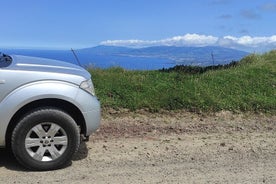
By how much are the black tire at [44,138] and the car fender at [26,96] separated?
0.14 meters

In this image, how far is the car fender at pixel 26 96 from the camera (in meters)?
5.99

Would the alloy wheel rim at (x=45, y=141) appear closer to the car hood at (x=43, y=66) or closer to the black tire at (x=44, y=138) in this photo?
the black tire at (x=44, y=138)

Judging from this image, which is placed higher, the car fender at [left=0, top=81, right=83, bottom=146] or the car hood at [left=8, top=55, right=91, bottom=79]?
the car hood at [left=8, top=55, right=91, bottom=79]

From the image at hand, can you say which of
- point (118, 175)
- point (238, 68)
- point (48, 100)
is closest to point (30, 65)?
point (48, 100)

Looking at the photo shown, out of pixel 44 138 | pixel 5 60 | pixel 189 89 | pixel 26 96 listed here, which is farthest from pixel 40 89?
pixel 189 89

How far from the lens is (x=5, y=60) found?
21.5 feet

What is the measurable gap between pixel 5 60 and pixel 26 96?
2.66 ft

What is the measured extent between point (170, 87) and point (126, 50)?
547 inches

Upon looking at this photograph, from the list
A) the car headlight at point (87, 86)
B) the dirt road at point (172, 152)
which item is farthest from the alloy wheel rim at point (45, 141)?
the car headlight at point (87, 86)

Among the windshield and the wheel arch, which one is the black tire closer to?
the wheel arch

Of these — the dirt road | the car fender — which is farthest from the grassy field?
the car fender

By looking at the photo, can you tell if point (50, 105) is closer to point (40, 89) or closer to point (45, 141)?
point (40, 89)

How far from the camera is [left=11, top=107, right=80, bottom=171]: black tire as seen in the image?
601 centimetres

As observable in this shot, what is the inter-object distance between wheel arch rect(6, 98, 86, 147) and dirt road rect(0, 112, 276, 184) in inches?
18.6
